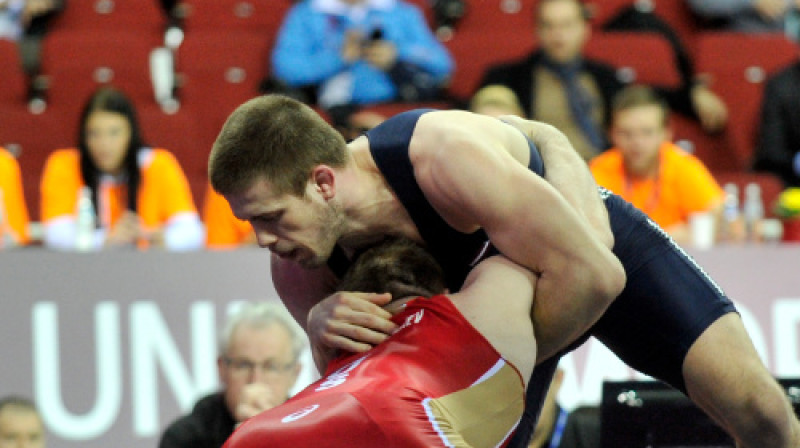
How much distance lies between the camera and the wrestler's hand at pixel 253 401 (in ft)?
13.4

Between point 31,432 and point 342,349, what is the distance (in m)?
1.74

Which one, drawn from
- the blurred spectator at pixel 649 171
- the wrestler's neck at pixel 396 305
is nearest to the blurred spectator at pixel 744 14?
the blurred spectator at pixel 649 171

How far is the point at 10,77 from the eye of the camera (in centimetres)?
694

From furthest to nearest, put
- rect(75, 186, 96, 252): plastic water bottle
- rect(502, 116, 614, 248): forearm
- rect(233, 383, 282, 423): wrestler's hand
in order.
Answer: rect(75, 186, 96, 252): plastic water bottle
rect(233, 383, 282, 423): wrestler's hand
rect(502, 116, 614, 248): forearm

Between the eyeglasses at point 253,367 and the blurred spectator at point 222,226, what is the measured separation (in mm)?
1511

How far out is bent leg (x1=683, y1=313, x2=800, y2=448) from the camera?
11.3ft

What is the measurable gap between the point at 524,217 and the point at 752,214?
3.23m

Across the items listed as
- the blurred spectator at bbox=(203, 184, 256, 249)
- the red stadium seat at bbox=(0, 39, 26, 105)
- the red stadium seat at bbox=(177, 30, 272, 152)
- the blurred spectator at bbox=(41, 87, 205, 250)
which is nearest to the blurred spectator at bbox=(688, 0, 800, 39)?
the red stadium seat at bbox=(177, 30, 272, 152)

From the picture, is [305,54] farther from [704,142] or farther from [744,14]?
[744,14]

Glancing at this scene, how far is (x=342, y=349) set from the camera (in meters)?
3.04

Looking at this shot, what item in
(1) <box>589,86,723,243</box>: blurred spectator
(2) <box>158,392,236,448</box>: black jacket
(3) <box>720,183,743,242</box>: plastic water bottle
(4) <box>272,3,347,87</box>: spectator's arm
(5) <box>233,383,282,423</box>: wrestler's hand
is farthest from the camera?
(4) <box>272,3,347,87</box>: spectator's arm

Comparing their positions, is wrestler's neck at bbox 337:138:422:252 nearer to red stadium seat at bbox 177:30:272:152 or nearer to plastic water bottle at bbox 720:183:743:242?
plastic water bottle at bbox 720:183:743:242

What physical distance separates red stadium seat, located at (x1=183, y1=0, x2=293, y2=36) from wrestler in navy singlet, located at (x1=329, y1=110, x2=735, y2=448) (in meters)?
4.24

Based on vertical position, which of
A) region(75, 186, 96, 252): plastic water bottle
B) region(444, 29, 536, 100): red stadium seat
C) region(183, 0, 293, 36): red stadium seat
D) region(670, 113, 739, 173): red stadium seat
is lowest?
region(670, 113, 739, 173): red stadium seat
